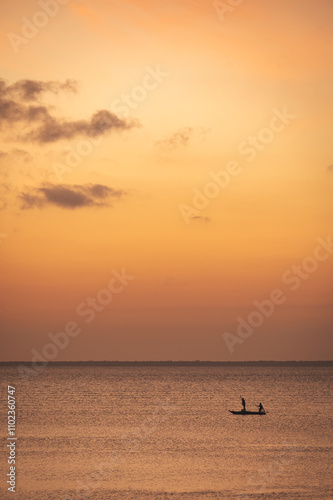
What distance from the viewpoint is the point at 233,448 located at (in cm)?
5772

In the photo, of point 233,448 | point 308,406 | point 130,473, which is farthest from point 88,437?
point 308,406

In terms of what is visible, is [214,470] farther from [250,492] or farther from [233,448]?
[233,448]

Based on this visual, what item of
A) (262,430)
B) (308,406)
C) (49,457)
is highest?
(308,406)

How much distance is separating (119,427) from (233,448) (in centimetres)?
1850

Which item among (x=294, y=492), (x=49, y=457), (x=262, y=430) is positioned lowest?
(x=294, y=492)

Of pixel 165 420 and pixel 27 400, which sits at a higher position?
pixel 27 400

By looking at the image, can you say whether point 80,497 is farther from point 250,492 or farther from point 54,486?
point 250,492

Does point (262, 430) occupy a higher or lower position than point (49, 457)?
higher

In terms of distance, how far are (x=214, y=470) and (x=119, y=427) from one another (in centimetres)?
2692

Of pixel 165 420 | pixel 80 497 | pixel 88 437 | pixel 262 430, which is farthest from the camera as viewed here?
pixel 165 420

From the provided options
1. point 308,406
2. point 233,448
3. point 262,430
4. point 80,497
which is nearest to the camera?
point 80,497

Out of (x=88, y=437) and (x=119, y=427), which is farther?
(x=119, y=427)

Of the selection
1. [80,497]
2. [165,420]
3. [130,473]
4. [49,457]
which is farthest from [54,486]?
[165,420]

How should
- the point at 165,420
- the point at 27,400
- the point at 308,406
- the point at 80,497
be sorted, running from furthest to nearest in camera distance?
the point at 27,400, the point at 308,406, the point at 165,420, the point at 80,497
